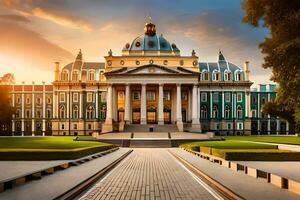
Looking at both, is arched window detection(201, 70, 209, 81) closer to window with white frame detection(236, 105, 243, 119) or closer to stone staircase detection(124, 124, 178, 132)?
window with white frame detection(236, 105, 243, 119)

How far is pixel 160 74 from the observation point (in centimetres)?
11031

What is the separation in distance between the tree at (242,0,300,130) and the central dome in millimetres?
93767

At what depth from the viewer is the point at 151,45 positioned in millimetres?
120938

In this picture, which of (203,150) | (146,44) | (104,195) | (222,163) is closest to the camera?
(104,195)

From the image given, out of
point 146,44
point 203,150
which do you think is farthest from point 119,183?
point 146,44

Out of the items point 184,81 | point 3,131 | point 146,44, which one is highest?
point 146,44

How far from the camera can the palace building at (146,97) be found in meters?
111

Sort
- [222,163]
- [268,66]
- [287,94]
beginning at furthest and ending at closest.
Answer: [222,163] → [287,94] → [268,66]

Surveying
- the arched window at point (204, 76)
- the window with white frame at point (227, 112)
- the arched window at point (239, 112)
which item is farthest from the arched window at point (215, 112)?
the arched window at point (204, 76)

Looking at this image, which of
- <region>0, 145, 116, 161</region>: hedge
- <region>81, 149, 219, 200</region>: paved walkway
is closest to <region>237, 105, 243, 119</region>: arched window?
<region>0, 145, 116, 161</region>: hedge

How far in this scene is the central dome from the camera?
11949 cm

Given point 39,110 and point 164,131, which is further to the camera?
point 39,110

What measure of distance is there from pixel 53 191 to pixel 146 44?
10585 centimetres

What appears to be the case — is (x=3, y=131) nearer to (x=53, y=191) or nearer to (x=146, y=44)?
(x=146, y=44)
